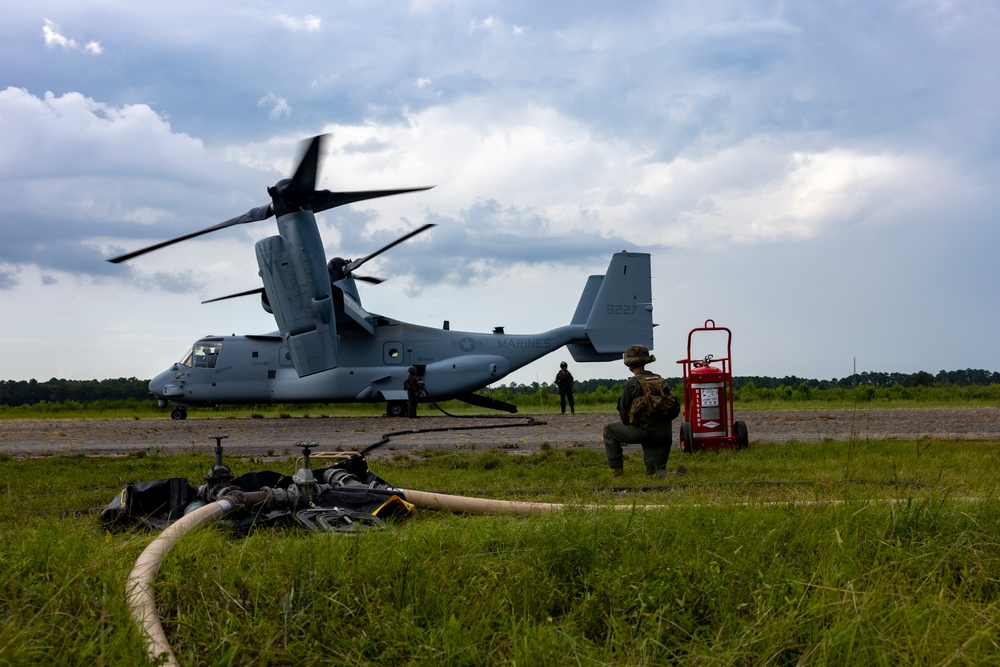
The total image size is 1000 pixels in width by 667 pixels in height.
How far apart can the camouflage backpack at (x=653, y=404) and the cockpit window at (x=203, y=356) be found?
18741 mm

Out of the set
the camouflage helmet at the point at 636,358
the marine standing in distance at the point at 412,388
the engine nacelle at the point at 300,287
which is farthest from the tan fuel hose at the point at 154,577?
the marine standing in distance at the point at 412,388

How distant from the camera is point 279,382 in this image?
78.0 feet

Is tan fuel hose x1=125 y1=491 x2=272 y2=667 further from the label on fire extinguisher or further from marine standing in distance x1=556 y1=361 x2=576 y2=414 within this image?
marine standing in distance x1=556 y1=361 x2=576 y2=414

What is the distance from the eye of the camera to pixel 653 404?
7473 millimetres

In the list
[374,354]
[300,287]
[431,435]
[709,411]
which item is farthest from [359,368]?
[709,411]

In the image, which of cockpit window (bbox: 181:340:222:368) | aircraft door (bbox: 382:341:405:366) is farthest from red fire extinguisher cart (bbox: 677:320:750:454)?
cockpit window (bbox: 181:340:222:368)

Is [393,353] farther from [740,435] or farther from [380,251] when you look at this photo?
[740,435]

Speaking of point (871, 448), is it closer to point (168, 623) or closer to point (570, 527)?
point (570, 527)

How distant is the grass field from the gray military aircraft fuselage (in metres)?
19.2

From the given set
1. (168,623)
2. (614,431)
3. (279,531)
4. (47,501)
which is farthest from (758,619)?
(47,501)

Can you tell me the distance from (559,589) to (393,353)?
21161 millimetres

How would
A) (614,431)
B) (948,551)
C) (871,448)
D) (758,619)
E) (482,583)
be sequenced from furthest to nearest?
(871,448) < (614,431) < (948,551) < (482,583) < (758,619)

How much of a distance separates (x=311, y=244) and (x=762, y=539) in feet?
58.7

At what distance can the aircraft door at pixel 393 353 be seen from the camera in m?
24.1
